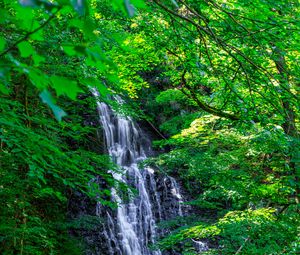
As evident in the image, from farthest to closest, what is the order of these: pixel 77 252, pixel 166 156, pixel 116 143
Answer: pixel 116 143 → pixel 77 252 → pixel 166 156

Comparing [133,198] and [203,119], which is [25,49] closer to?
[203,119]

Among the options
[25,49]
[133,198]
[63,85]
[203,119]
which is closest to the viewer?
[63,85]

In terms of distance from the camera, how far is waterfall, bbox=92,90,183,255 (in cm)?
1141

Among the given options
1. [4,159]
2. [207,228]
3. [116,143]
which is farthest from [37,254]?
[116,143]

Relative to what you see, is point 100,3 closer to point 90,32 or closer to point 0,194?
point 0,194

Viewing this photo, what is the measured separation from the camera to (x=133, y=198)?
12.0 meters

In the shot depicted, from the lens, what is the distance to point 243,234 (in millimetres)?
4871

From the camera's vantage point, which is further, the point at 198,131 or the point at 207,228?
the point at 198,131

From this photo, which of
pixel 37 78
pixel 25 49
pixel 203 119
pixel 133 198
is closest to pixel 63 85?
pixel 37 78

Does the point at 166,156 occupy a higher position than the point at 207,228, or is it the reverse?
the point at 166,156

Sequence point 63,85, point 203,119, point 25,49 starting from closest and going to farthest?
1. point 63,85
2. point 25,49
3. point 203,119

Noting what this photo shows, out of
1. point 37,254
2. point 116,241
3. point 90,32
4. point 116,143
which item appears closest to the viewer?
point 90,32

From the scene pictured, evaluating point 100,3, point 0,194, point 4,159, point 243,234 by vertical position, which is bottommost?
point 243,234

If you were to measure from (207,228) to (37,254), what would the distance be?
232 cm
